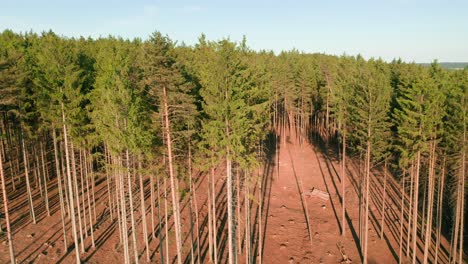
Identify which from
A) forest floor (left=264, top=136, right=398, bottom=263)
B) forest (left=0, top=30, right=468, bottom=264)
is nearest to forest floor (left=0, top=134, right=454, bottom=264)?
forest floor (left=264, top=136, right=398, bottom=263)

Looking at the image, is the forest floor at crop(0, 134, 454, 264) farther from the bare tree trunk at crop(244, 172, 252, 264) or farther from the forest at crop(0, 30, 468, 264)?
the bare tree trunk at crop(244, 172, 252, 264)

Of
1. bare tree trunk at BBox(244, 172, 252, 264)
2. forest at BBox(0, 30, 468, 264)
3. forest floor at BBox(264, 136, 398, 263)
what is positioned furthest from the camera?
forest floor at BBox(264, 136, 398, 263)

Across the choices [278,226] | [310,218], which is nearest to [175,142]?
[278,226]

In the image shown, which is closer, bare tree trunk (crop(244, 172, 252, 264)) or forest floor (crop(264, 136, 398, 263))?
bare tree trunk (crop(244, 172, 252, 264))

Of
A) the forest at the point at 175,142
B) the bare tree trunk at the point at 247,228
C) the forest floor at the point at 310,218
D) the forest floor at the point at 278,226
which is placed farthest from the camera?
the forest floor at the point at 310,218

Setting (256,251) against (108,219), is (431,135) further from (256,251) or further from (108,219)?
(108,219)

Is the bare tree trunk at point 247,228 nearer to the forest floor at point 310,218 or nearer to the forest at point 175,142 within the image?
the forest at point 175,142

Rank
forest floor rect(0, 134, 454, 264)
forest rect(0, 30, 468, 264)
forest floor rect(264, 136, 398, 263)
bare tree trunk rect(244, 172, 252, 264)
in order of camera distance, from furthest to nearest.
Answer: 1. forest floor rect(264, 136, 398, 263)
2. forest floor rect(0, 134, 454, 264)
3. bare tree trunk rect(244, 172, 252, 264)
4. forest rect(0, 30, 468, 264)

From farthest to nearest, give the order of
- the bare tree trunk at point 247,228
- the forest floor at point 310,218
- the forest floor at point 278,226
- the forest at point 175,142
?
1. the forest floor at point 310,218
2. the forest floor at point 278,226
3. the bare tree trunk at point 247,228
4. the forest at point 175,142

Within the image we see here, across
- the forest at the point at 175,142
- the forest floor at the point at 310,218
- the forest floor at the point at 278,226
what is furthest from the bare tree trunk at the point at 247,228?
the forest floor at the point at 310,218
